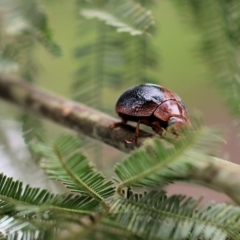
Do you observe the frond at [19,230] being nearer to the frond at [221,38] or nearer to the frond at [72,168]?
the frond at [72,168]

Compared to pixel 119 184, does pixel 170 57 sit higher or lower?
higher

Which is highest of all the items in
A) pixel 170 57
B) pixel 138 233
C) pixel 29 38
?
pixel 170 57

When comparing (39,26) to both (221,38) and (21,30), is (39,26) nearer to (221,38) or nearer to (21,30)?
(21,30)

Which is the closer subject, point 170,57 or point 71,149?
point 71,149

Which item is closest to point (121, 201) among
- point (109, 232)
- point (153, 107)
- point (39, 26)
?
point (109, 232)

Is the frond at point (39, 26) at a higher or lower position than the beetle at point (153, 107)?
higher

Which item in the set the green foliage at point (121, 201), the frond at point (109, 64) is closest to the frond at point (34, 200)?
the green foliage at point (121, 201)

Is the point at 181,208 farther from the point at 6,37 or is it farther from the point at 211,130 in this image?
the point at 6,37

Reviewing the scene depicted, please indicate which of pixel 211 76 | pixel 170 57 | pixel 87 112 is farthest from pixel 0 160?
pixel 170 57
